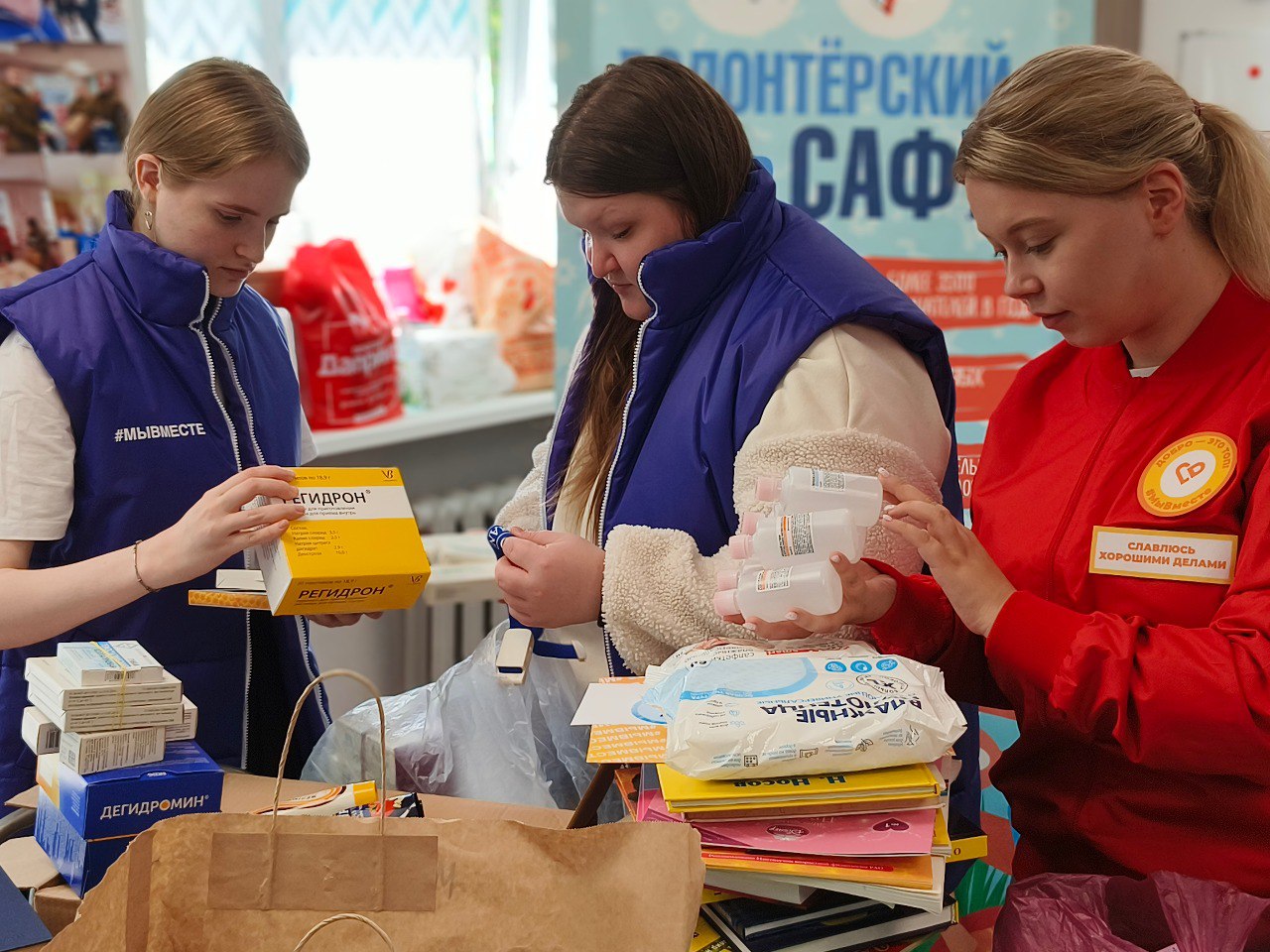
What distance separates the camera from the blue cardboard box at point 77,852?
124 cm

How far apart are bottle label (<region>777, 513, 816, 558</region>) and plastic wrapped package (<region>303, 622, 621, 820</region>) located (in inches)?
19.4

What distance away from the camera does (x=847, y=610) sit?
1.34 m

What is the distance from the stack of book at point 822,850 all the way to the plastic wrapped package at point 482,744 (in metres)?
0.54

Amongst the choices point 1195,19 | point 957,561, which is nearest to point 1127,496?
point 957,561

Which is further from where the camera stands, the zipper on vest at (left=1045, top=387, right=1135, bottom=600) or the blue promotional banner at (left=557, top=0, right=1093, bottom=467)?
the blue promotional banner at (left=557, top=0, right=1093, bottom=467)

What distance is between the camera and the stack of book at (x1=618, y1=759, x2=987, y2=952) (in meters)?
1.02

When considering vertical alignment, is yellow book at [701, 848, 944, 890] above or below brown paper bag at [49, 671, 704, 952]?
above

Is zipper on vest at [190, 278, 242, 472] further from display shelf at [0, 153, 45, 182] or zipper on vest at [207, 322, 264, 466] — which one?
display shelf at [0, 153, 45, 182]

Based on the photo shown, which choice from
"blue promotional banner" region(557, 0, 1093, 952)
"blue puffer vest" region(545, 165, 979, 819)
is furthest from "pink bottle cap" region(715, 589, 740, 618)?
"blue promotional banner" region(557, 0, 1093, 952)

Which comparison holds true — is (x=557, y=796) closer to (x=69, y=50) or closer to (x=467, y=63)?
(x=69, y=50)

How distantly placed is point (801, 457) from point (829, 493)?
0.13 m

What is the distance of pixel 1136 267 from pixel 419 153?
3.17 meters

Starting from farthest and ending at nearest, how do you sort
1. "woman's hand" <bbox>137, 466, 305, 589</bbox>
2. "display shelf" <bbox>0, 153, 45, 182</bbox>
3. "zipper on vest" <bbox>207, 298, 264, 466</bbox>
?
"display shelf" <bbox>0, 153, 45, 182</bbox>, "zipper on vest" <bbox>207, 298, 264, 466</bbox>, "woman's hand" <bbox>137, 466, 305, 589</bbox>

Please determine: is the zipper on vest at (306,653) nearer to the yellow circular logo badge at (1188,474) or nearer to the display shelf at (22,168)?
the yellow circular logo badge at (1188,474)
